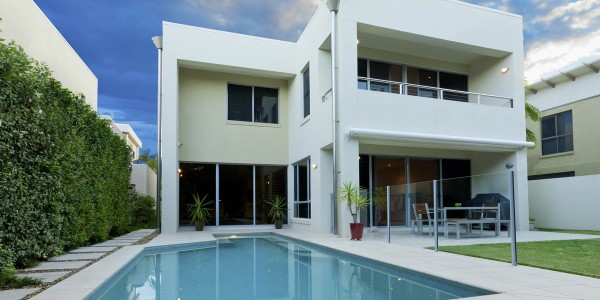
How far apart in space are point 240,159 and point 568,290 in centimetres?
1148

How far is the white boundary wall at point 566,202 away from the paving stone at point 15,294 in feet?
35.0

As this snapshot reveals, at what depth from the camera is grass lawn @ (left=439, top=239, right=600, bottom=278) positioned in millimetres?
5680

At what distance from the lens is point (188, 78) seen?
1446 centimetres

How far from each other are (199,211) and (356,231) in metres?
5.94

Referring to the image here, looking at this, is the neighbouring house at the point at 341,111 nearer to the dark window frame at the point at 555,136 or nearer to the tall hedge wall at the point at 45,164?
the tall hedge wall at the point at 45,164

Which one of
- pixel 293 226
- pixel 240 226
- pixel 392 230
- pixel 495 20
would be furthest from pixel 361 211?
pixel 495 20

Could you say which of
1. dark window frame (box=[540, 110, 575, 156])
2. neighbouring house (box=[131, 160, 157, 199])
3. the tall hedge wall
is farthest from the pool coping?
dark window frame (box=[540, 110, 575, 156])

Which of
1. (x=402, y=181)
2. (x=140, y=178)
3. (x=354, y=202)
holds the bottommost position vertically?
(x=354, y=202)

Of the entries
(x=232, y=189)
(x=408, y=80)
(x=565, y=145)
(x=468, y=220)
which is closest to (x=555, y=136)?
(x=565, y=145)

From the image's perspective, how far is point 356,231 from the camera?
9781mm

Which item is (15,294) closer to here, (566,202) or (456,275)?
(456,275)

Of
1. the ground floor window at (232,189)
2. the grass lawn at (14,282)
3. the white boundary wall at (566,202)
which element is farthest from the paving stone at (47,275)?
the white boundary wall at (566,202)

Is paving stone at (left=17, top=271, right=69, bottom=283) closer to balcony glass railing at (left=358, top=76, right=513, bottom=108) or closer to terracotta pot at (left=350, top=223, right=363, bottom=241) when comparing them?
terracotta pot at (left=350, top=223, right=363, bottom=241)

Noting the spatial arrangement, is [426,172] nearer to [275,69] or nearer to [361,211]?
[361,211]
